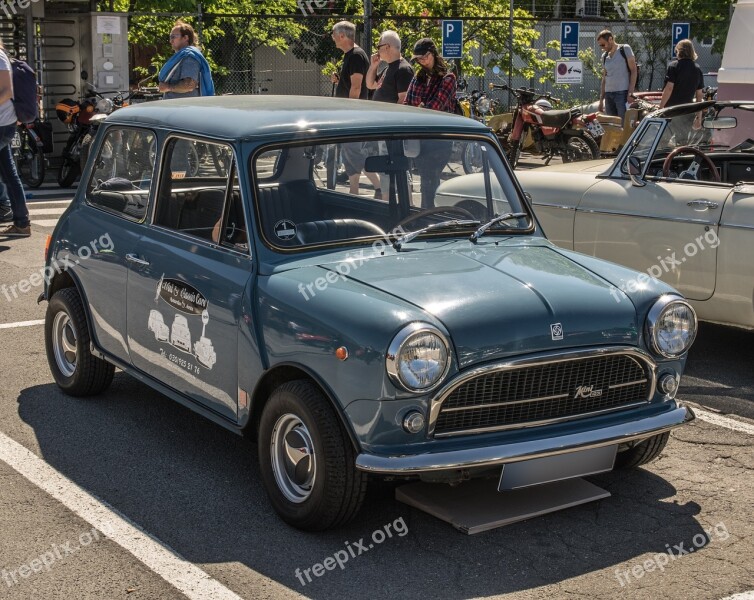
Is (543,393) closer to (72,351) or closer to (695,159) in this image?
(72,351)

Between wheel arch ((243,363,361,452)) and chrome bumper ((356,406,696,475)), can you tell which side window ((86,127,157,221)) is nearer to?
wheel arch ((243,363,361,452))

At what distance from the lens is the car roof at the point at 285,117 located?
524 cm

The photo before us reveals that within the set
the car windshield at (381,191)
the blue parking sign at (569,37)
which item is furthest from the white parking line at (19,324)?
the blue parking sign at (569,37)

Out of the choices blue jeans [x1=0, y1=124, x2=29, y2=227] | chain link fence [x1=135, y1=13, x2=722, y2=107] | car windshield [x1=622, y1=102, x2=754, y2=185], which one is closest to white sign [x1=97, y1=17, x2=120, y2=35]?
chain link fence [x1=135, y1=13, x2=722, y2=107]

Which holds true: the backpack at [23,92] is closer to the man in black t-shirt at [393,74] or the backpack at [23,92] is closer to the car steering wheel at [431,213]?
the man in black t-shirt at [393,74]

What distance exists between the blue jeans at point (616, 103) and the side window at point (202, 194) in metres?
12.5

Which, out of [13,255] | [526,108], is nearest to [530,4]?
[526,108]

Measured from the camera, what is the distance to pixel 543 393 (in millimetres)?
4516

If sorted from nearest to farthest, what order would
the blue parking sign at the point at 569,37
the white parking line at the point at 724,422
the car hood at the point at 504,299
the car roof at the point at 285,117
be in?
the car hood at the point at 504,299 → the car roof at the point at 285,117 → the white parking line at the point at 724,422 → the blue parking sign at the point at 569,37

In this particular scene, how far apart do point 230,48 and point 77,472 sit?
78.2 ft

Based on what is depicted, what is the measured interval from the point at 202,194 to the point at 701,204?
3.29 metres

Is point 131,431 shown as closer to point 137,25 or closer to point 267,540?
point 267,540

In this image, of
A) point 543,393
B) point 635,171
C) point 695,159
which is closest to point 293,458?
point 543,393

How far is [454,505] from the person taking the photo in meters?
4.77
